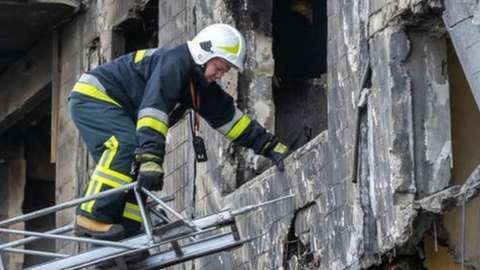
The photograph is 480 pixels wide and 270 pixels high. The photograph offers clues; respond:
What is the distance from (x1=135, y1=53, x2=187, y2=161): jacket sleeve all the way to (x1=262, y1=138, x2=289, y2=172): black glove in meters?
1.06

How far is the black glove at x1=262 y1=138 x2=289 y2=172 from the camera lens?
1298 centimetres

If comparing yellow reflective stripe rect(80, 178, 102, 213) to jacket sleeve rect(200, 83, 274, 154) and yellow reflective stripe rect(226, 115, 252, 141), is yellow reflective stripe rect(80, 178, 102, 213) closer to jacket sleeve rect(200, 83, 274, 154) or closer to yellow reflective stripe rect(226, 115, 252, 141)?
jacket sleeve rect(200, 83, 274, 154)

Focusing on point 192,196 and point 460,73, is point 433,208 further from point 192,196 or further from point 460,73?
point 192,196

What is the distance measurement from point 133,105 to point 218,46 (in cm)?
71

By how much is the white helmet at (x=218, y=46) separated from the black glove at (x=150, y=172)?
926 millimetres

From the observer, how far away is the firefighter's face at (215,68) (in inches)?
482

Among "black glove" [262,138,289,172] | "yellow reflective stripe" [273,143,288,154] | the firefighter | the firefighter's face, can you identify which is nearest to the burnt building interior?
"black glove" [262,138,289,172]

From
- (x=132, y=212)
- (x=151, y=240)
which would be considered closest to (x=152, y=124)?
(x=151, y=240)

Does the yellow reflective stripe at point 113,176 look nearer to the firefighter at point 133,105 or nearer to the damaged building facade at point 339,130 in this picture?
the firefighter at point 133,105

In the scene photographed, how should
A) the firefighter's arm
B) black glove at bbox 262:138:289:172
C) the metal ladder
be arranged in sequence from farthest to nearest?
1. black glove at bbox 262:138:289:172
2. the firefighter's arm
3. the metal ladder

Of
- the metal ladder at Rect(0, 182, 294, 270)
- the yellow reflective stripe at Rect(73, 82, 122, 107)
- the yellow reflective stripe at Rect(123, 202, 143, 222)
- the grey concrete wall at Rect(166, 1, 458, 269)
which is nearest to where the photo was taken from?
the metal ladder at Rect(0, 182, 294, 270)

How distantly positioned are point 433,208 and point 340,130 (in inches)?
50.9

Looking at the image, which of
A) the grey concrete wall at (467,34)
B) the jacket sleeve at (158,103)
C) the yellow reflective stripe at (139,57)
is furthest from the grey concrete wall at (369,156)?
the yellow reflective stripe at (139,57)

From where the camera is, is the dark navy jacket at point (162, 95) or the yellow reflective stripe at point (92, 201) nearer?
the dark navy jacket at point (162, 95)
